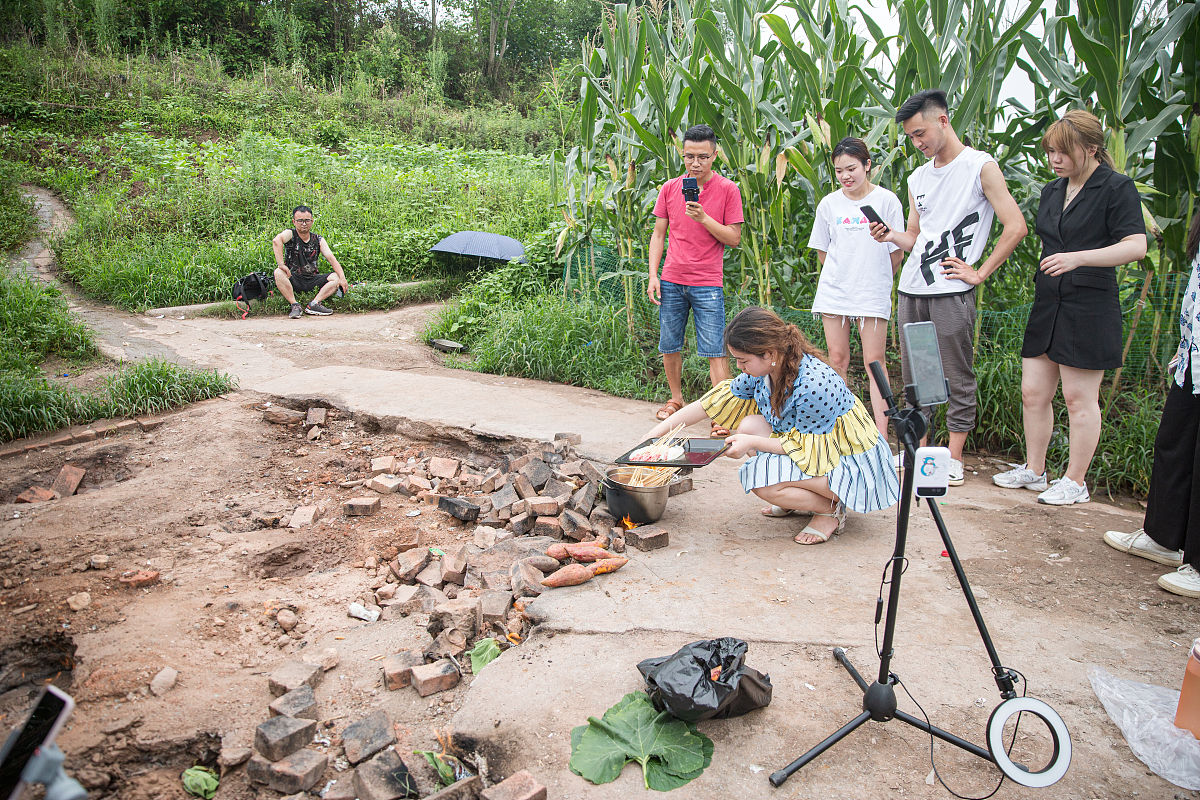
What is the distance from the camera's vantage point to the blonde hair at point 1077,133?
3.48 m

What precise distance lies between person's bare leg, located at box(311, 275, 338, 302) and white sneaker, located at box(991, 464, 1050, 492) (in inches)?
289

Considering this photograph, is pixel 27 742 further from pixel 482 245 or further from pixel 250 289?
pixel 482 245

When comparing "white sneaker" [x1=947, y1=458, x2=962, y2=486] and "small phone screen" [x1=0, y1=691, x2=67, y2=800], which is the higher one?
"small phone screen" [x1=0, y1=691, x2=67, y2=800]

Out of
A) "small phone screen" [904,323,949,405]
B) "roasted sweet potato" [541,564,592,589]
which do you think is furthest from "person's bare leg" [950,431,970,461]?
"small phone screen" [904,323,949,405]

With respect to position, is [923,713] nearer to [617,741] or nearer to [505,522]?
[617,741]

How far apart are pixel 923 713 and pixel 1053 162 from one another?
2.76 meters

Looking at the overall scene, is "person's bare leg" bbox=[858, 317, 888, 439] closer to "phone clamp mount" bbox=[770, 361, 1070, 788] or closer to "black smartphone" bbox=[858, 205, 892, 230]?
"black smartphone" bbox=[858, 205, 892, 230]

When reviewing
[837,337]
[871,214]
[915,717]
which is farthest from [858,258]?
[915,717]

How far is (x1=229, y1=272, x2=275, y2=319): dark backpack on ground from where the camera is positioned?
8523mm

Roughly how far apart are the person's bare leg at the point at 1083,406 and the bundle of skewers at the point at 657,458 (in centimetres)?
195

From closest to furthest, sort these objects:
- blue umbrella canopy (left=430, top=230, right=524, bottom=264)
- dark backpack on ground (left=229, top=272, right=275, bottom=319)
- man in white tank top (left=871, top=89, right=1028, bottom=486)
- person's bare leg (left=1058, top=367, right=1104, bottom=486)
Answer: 1. person's bare leg (left=1058, top=367, right=1104, bottom=486)
2. man in white tank top (left=871, top=89, right=1028, bottom=486)
3. dark backpack on ground (left=229, top=272, right=275, bottom=319)
4. blue umbrella canopy (left=430, top=230, right=524, bottom=264)

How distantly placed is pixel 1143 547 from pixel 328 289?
8083mm

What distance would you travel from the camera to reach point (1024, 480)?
412 centimetres

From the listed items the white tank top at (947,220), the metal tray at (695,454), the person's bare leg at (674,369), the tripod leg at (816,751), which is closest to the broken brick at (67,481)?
the metal tray at (695,454)
